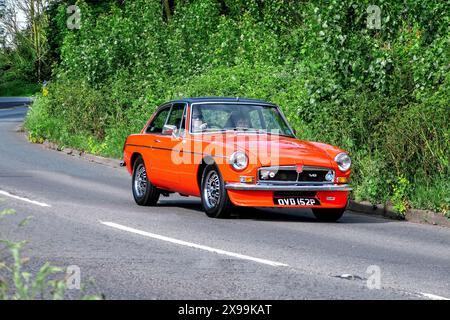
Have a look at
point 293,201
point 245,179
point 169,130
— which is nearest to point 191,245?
point 245,179

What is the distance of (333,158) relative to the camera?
14094 millimetres

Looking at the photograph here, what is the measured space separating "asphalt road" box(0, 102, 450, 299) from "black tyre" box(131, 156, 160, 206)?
212 mm

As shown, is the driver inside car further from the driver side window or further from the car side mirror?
the driver side window

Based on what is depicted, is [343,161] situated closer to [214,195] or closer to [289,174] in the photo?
[289,174]

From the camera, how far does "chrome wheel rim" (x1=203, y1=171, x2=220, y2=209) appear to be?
14.1 m

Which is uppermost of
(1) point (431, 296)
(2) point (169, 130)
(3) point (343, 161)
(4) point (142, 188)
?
(2) point (169, 130)

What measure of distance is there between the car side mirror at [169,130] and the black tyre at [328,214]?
2.28 meters

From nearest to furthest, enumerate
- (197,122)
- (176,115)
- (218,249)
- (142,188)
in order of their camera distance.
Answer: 1. (218,249)
2. (197,122)
3. (176,115)
4. (142,188)

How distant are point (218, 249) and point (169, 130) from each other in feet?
15.5

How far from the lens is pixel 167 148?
15383 mm

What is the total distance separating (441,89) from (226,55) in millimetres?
13482

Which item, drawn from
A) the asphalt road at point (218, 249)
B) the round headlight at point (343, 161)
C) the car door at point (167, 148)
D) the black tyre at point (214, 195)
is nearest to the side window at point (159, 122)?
the car door at point (167, 148)

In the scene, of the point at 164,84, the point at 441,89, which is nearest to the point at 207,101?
the point at 441,89

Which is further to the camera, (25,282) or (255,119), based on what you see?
(255,119)
